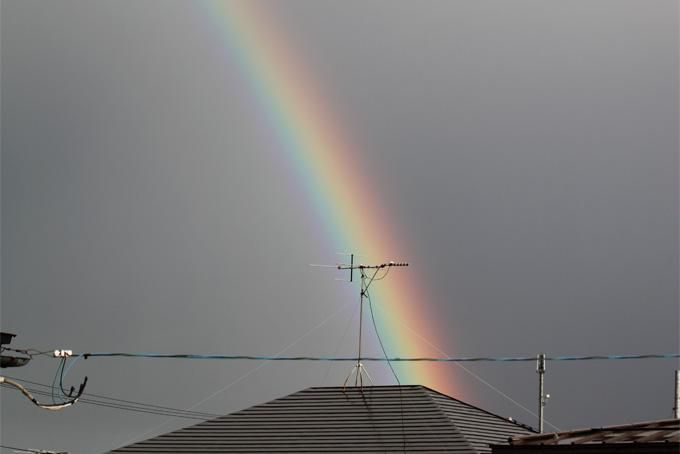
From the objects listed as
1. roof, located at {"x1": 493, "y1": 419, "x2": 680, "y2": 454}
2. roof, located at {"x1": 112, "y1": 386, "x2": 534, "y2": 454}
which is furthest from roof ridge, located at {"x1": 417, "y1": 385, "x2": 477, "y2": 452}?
roof, located at {"x1": 493, "y1": 419, "x2": 680, "y2": 454}

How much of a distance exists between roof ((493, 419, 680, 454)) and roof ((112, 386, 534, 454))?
22.4ft

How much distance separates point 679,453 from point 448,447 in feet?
32.6

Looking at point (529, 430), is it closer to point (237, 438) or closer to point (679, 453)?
point (237, 438)

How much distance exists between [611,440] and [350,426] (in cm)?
1067

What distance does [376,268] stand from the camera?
33.2 m

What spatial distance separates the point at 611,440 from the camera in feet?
66.3

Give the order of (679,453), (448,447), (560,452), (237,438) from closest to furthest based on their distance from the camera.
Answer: (679,453) → (560,452) → (448,447) → (237,438)

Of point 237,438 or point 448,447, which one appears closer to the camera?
point 448,447

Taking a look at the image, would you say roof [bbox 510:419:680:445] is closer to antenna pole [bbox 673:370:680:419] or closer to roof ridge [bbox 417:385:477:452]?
roof ridge [bbox 417:385:477:452]

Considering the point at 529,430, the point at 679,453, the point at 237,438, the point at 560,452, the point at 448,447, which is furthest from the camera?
the point at 529,430

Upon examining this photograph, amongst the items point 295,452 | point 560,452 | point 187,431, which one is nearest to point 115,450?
point 187,431

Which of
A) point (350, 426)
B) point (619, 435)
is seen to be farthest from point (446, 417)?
point (619, 435)

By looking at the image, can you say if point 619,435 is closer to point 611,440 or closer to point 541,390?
point 611,440

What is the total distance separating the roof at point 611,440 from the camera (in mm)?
19562
